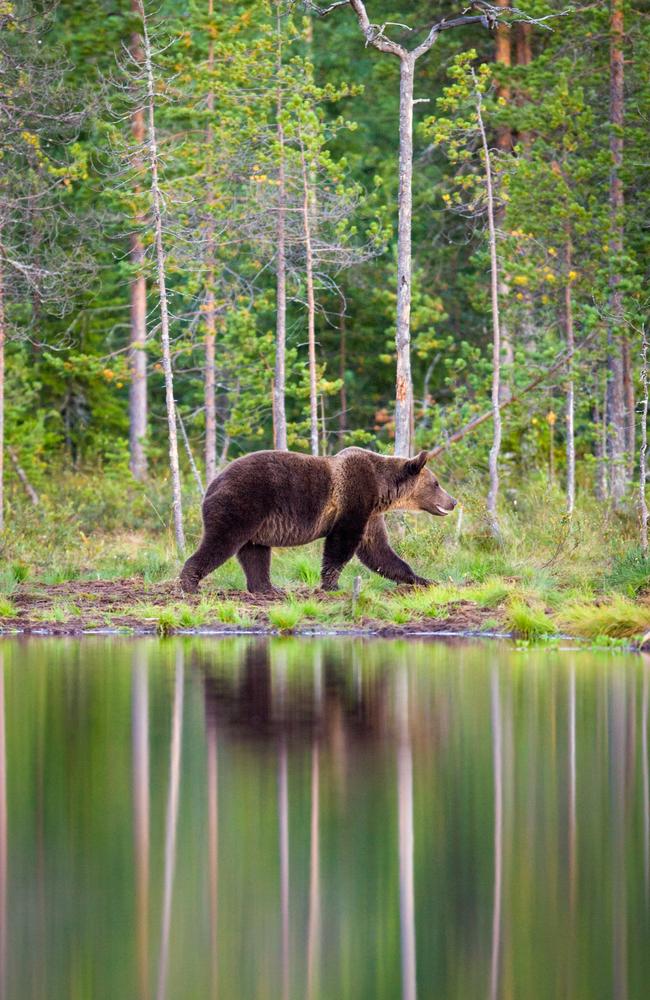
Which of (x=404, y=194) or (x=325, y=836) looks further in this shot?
(x=404, y=194)

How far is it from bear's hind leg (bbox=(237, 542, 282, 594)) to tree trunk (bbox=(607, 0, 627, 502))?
826 centimetres

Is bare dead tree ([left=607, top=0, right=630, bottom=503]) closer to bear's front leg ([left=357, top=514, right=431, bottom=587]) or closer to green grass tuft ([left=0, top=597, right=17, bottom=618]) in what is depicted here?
bear's front leg ([left=357, top=514, right=431, bottom=587])

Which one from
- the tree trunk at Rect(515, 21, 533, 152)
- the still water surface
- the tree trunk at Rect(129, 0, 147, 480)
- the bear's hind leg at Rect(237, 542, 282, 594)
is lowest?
the still water surface

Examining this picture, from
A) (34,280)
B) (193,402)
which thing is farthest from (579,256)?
(193,402)

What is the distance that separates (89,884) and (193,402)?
109ft

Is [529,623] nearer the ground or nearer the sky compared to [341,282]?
nearer the ground

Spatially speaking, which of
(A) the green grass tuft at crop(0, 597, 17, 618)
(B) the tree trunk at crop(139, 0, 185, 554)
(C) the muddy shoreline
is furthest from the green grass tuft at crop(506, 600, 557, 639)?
(B) the tree trunk at crop(139, 0, 185, 554)

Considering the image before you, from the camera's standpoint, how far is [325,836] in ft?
24.6

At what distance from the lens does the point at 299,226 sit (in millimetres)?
27469

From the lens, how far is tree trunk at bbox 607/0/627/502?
24.4 meters

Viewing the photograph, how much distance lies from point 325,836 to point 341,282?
1079 inches

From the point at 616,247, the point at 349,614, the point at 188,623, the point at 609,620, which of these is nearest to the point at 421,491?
the point at 349,614

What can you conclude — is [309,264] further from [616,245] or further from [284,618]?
[284,618]

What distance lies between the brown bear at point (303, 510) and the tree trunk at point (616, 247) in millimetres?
7445
